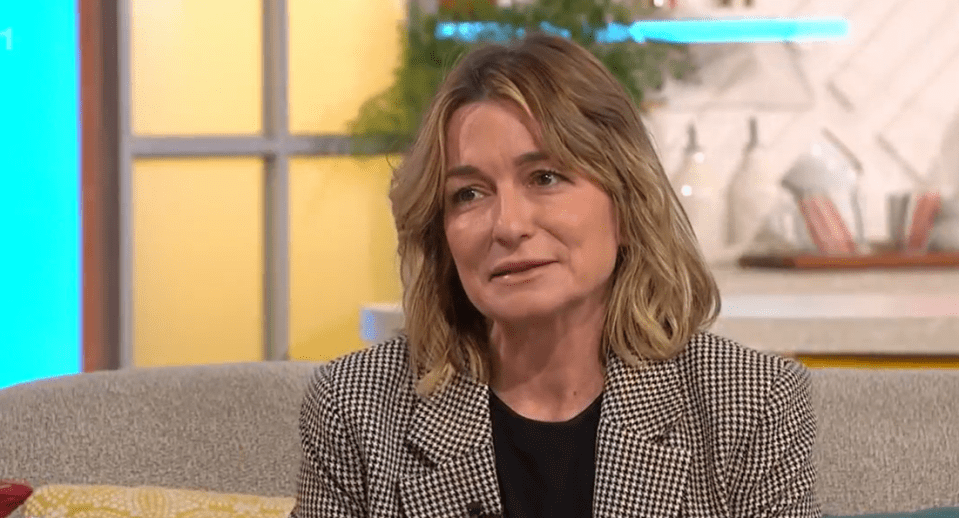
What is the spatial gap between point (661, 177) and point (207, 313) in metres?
2.33

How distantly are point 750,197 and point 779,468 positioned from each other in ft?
6.67

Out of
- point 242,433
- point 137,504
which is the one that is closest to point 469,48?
point 242,433

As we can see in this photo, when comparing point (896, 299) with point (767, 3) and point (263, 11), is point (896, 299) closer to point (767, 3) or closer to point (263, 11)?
point (767, 3)

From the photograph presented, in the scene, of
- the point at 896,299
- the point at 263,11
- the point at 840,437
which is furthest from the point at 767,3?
the point at 840,437

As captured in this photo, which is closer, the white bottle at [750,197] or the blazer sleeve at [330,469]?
the blazer sleeve at [330,469]

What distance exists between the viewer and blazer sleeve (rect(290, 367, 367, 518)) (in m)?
1.61

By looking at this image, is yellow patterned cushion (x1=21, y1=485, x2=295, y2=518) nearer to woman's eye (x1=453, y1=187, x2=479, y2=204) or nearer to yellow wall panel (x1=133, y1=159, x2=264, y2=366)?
woman's eye (x1=453, y1=187, x2=479, y2=204)

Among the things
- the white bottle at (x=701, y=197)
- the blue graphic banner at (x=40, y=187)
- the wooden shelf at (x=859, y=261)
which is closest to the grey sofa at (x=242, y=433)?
the wooden shelf at (x=859, y=261)

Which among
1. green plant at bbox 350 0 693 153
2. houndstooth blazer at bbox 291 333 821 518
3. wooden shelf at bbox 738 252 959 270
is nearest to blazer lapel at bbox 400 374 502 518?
houndstooth blazer at bbox 291 333 821 518

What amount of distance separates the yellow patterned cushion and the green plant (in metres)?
1.73

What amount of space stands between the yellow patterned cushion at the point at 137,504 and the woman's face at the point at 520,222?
38 cm

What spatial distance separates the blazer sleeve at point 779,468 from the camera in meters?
1.53

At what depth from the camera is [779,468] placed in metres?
1.54

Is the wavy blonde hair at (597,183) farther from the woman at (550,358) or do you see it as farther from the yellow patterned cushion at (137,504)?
the yellow patterned cushion at (137,504)
